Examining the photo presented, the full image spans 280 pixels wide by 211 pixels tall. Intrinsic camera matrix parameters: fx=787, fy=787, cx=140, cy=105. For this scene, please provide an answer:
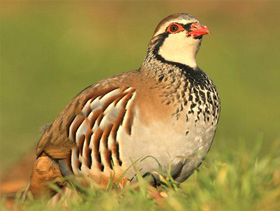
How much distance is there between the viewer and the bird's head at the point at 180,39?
6.12m

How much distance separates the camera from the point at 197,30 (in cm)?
609

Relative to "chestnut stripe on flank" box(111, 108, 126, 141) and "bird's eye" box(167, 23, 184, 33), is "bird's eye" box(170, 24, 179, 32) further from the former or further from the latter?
"chestnut stripe on flank" box(111, 108, 126, 141)

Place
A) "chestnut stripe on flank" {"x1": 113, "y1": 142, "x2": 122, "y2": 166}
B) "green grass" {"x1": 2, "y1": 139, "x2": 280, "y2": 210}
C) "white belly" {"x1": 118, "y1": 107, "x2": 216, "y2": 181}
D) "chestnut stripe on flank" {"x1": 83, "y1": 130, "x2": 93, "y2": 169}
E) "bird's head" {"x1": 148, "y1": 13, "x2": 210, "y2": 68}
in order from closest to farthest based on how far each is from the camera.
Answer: "green grass" {"x1": 2, "y1": 139, "x2": 280, "y2": 210}
"white belly" {"x1": 118, "y1": 107, "x2": 216, "y2": 181}
"chestnut stripe on flank" {"x1": 113, "y1": 142, "x2": 122, "y2": 166}
"chestnut stripe on flank" {"x1": 83, "y1": 130, "x2": 93, "y2": 169}
"bird's head" {"x1": 148, "y1": 13, "x2": 210, "y2": 68}

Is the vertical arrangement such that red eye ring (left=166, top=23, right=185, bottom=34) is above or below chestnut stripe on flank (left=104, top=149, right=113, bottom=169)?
above

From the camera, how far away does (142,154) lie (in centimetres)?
562

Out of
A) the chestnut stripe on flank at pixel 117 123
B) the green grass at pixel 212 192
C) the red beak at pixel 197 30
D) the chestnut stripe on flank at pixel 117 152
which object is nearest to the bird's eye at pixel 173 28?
the red beak at pixel 197 30

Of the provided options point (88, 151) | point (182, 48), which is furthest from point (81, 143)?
point (182, 48)

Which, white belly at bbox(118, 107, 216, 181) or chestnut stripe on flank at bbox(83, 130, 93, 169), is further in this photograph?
chestnut stripe on flank at bbox(83, 130, 93, 169)

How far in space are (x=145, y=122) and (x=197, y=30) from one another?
0.92 m

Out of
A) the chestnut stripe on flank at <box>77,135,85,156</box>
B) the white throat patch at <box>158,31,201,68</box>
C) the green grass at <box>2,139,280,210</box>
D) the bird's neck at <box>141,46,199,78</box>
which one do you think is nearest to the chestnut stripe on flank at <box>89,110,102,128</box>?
the chestnut stripe on flank at <box>77,135,85,156</box>

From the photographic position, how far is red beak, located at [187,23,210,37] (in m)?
6.07

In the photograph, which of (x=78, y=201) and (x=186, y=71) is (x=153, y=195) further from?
(x=186, y=71)

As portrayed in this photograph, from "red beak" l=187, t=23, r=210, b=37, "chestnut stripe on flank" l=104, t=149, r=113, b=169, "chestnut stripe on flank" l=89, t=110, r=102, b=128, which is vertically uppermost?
"red beak" l=187, t=23, r=210, b=37

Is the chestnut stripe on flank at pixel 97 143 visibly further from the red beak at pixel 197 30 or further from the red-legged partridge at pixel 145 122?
the red beak at pixel 197 30
